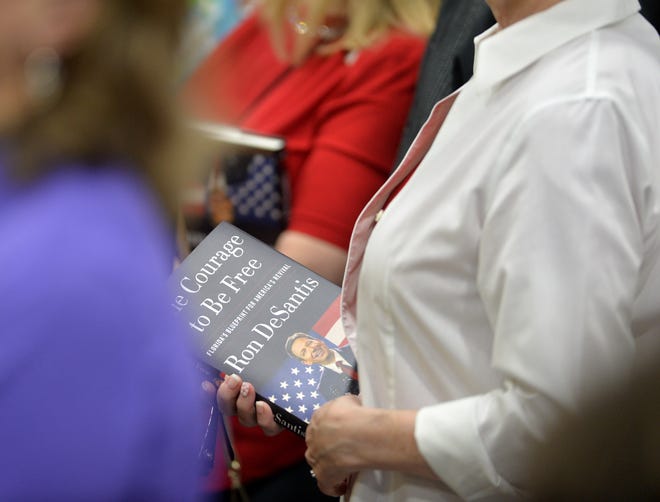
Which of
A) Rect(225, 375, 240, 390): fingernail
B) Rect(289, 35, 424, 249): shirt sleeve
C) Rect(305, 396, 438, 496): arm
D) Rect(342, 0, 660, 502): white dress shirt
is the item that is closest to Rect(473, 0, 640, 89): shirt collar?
Rect(342, 0, 660, 502): white dress shirt

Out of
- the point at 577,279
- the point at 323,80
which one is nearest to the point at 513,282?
the point at 577,279

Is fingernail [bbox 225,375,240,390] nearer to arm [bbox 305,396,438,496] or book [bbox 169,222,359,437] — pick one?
book [bbox 169,222,359,437]

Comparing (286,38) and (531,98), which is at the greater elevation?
(531,98)

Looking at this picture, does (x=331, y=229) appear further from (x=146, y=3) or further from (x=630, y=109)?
(x=146, y=3)

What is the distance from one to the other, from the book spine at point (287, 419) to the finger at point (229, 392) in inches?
1.3

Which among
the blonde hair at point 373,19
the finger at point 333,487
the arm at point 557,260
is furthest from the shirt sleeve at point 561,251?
the blonde hair at point 373,19

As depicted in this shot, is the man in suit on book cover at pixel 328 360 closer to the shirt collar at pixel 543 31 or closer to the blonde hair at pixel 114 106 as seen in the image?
the shirt collar at pixel 543 31

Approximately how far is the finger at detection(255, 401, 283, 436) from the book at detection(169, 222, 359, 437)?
0.05 feet

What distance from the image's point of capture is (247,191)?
1900 millimetres

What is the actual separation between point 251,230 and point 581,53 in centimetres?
110

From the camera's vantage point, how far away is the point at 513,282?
0.93 m

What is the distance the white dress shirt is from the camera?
90 cm

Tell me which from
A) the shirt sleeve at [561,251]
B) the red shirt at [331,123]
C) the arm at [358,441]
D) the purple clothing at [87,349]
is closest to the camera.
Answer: the purple clothing at [87,349]

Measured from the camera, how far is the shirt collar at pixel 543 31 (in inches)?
38.7
